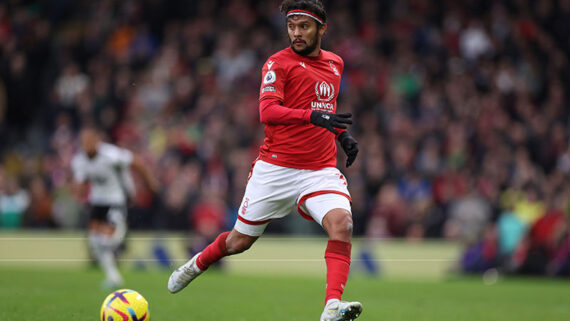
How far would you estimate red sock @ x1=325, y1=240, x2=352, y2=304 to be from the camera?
6.94m

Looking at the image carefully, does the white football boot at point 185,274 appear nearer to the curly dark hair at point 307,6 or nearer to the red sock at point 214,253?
the red sock at point 214,253

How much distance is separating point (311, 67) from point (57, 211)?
13195 mm

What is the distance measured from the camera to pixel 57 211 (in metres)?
19.4

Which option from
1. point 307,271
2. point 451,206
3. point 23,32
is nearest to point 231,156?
point 307,271

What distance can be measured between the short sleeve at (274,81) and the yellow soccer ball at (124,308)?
214 cm

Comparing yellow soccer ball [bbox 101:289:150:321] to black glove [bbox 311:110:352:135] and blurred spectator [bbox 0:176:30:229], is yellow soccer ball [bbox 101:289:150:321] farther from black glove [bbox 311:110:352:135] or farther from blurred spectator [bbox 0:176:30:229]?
blurred spectator [bbox 0:176:30:229]

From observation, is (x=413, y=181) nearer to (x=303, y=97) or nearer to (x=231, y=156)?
(x=231, y=156)

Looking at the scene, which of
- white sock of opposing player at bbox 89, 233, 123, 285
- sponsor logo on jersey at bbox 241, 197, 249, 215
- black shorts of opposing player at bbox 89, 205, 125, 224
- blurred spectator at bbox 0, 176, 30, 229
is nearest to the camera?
sponsor logo on jersey at bbox 241, 197, 249, 215

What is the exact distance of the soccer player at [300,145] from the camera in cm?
729

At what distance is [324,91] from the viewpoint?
300 inches

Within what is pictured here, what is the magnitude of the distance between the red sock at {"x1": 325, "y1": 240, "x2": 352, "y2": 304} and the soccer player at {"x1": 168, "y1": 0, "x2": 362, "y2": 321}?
0.05 feet

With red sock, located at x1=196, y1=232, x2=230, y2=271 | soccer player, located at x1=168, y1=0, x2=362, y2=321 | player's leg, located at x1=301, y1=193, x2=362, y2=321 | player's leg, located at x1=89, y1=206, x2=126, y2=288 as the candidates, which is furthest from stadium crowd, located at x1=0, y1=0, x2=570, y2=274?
player's leg, located at x1=301, y1=193, x2=362, y2=321

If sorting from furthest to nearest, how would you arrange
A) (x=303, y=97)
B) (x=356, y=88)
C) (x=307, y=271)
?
(x=356, y=88)
(x=307, y=271)
(x=303, y=97)

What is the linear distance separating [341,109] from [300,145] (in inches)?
500
